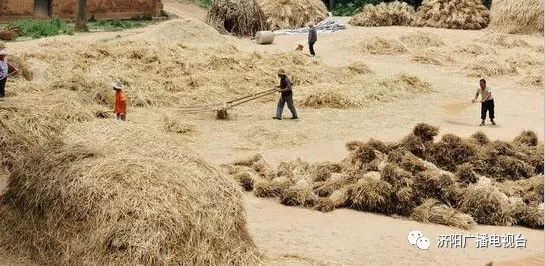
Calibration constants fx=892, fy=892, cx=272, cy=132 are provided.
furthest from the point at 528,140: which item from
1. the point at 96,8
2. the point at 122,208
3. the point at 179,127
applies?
the point at 96,8

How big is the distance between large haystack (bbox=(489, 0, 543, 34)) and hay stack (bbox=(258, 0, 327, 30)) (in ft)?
24.2

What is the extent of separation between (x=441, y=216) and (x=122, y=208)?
511 cm

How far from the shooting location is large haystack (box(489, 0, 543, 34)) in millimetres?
34312

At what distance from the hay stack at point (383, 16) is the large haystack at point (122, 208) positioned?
27.5m

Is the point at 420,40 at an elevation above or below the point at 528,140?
below

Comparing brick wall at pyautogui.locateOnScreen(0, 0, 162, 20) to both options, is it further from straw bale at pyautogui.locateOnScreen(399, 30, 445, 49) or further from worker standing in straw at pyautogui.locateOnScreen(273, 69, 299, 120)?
worker standing in straw at pyautogui.locateOnScreen(273, 69, 299, 120)

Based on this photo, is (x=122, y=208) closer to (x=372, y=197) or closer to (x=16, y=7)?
(x=372, y=197)

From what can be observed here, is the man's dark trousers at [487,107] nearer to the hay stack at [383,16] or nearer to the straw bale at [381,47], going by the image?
the straw bale at [381,47]

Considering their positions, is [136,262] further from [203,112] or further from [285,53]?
[285,53]

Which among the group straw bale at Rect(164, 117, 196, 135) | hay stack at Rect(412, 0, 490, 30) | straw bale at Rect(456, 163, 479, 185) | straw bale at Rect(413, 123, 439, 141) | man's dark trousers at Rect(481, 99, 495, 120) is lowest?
straw bale at Rect(164, 117, 196, 135)

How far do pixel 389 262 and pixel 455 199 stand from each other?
8.97 feet

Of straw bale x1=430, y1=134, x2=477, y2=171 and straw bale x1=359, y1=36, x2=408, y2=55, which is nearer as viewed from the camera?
straw bale x1=430, y1=134, x2=477, y2=171

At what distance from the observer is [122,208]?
30.2 ft

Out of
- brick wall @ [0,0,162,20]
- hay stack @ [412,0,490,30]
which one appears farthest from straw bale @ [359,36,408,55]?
brick wall @ [0,0,162,20]
